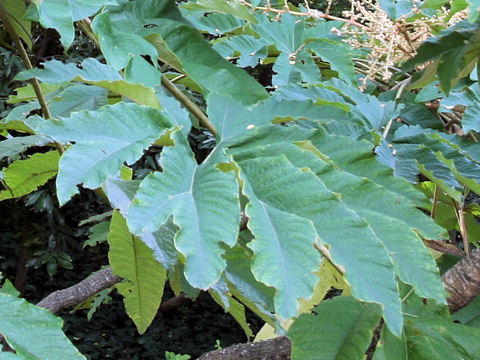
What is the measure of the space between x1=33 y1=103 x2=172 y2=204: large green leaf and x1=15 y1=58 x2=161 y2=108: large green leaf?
5 centimetres

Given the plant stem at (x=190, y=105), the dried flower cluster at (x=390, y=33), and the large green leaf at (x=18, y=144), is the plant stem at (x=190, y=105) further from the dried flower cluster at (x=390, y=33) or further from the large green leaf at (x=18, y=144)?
the dried flower cluster at (x=390, y=33)

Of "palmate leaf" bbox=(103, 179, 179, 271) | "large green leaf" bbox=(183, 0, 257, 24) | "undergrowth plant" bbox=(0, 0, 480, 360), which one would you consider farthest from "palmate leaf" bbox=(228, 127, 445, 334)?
"large green leaf" bbox=(183, 0, 257, 24)

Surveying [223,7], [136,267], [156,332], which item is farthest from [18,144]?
[156,332]

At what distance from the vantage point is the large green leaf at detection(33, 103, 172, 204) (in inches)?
15.9

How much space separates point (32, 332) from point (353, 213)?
25 centimetres

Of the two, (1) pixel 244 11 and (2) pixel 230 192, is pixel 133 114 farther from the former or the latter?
(1) pixel 244 11

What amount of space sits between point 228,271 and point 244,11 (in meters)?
0.36

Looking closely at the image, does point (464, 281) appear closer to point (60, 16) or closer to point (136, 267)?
point (136, 267)

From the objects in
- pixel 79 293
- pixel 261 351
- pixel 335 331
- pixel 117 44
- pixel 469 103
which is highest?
pixel 117 44

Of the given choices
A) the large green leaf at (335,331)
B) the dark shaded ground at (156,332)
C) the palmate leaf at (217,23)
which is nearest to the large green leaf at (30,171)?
the palmate leaf at (217,23)

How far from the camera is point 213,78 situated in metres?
0.59

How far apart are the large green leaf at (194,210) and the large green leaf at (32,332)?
0.14 meters

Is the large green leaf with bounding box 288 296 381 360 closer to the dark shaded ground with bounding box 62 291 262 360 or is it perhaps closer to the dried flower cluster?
the dried flower cluster

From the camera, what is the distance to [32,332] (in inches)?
18.2
